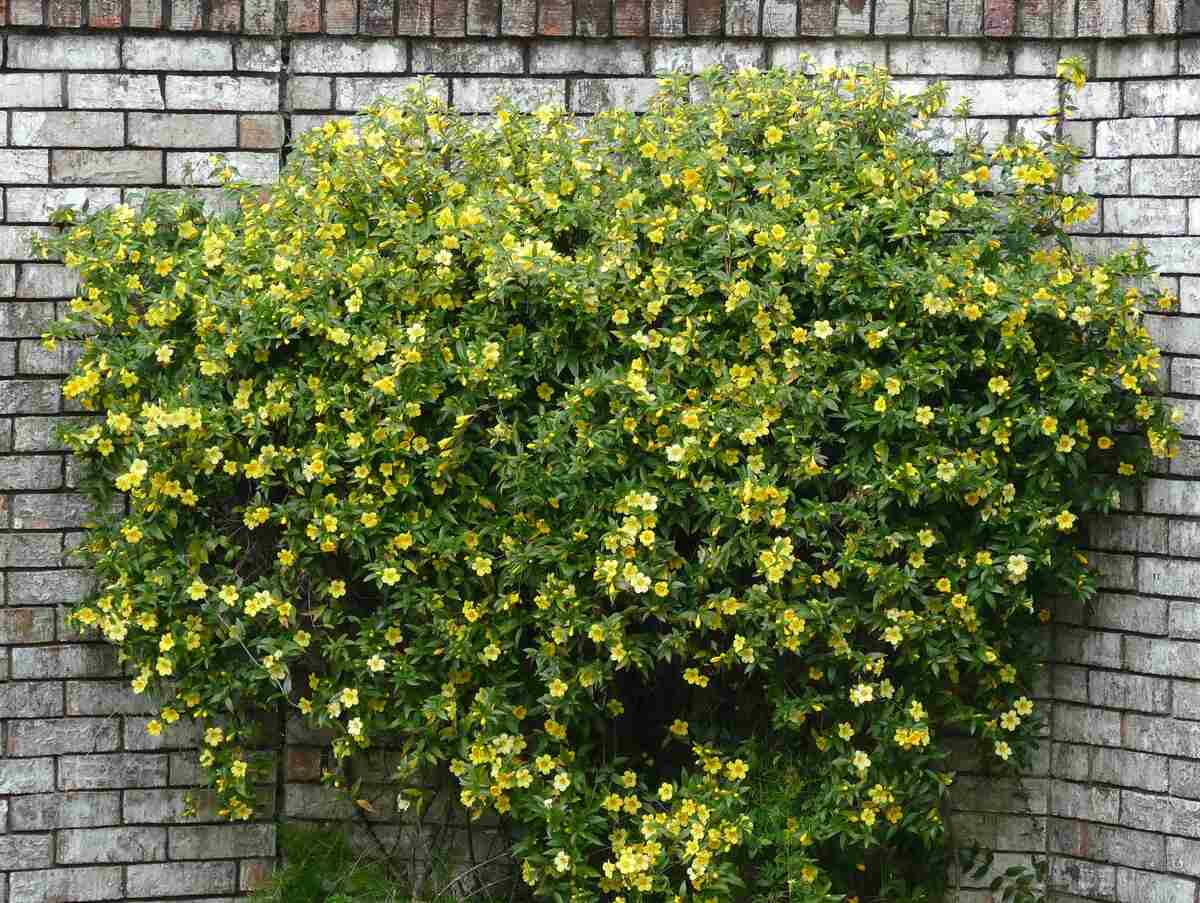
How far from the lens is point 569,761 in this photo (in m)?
3.41

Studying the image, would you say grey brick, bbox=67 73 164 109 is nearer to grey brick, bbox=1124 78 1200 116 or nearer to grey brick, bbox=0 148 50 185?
grey brick, bbox=0 148 50 185

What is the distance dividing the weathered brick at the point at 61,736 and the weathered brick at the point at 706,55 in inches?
89.3

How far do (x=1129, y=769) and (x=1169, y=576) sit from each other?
519 millimetres

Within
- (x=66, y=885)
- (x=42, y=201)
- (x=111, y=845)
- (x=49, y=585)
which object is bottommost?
(x=66, y=885)

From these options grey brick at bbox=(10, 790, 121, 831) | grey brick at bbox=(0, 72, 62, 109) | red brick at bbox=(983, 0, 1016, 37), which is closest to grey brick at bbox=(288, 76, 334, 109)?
grey brick at bbox=(0, 72, 62, 109)

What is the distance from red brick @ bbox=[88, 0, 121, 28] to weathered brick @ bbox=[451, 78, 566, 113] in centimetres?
93

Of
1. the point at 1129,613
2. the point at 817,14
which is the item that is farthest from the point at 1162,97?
→ the point at 1129,613

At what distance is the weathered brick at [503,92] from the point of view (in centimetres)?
374

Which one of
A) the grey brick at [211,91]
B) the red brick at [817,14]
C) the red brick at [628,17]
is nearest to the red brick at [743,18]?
the red brick at [817,14]

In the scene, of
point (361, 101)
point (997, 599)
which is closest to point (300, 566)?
point (361, 101)

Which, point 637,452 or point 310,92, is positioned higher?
point 310,92

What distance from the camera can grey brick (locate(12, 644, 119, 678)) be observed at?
12.2 feet

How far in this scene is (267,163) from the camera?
377 cm

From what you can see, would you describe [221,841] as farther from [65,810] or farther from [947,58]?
[947,58]
